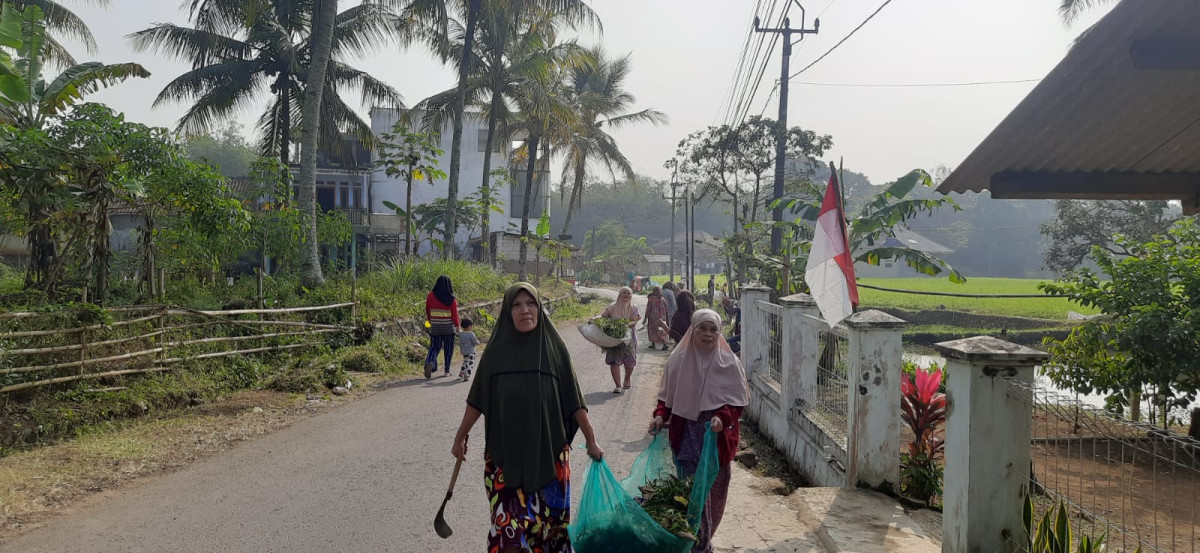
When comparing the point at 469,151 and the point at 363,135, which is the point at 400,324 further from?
the point at 469,151

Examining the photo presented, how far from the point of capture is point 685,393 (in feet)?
15.2

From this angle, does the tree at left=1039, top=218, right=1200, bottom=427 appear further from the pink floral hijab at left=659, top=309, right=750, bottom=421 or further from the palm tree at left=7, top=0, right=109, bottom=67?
the palm tree at left=7, top=0, right=109, bottom=67

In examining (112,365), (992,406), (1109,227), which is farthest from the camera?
(1109,227)

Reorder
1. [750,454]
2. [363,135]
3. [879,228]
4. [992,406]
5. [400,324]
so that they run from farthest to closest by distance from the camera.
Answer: [363,135] → [400,324] → [879,228] → [750,454] → [992,406]

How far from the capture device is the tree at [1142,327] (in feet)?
22.8

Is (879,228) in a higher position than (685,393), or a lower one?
higher

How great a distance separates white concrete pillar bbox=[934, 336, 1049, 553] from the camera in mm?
3783

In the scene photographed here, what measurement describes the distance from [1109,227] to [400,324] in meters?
22.9

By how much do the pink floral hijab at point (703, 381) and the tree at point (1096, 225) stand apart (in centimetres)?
2326

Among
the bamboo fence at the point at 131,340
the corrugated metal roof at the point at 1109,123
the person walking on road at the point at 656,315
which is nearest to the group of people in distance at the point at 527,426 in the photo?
the corrugated metal roof at the point at 1109,123

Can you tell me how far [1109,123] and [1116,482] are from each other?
4272mm

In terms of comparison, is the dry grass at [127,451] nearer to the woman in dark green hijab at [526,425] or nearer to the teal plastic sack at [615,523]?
the woman in dark green hijab at [526,425]

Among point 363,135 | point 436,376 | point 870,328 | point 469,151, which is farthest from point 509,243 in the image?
point 870,328

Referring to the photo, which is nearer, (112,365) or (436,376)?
(112,365)
